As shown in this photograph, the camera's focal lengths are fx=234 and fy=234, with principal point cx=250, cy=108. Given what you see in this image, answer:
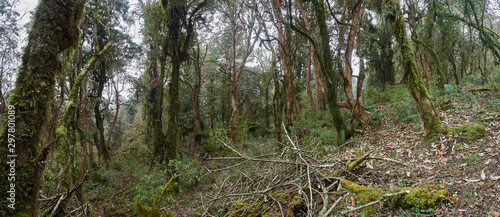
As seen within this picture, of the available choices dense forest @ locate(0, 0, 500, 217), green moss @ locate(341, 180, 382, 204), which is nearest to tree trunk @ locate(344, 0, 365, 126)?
dense forest @ locate(0, 0, 500, 217)

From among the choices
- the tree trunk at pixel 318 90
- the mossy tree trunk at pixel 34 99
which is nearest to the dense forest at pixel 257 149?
the mossy tree trunk at pixel 34 99

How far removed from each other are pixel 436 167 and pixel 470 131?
114 centimetres

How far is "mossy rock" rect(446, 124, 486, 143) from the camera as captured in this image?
12.2ft

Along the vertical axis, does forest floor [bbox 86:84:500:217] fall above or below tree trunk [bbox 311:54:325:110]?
below

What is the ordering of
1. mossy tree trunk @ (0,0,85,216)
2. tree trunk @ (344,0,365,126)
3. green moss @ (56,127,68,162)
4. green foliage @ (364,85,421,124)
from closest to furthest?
mossy tree trunk @ (0,0,85,216)
green moss @ (56,127,68,162)
green foliage @ (364,85,421,124)
tree trunk @ (344,0,365,126)

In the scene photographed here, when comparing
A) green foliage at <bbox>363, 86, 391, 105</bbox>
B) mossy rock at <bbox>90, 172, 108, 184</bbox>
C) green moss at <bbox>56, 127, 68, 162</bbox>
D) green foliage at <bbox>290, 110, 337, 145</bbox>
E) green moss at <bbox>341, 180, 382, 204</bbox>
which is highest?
green foliage at <bbox>363, 86, 391, 105</bbox>

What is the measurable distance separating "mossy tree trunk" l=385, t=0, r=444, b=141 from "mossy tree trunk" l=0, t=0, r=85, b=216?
5735 mm

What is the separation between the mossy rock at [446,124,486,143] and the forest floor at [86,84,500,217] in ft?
0.20

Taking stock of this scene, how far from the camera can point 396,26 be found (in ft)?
17.1

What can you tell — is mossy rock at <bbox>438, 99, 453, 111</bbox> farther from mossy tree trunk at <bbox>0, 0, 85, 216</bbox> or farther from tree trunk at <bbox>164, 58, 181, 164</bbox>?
mossy tree trunk at <bbox>0, 0, 85, 216</bbox>

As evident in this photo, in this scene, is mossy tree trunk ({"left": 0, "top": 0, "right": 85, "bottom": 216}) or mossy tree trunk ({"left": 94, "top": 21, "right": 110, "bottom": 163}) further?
mossy tree trunk ({"left": 94, "top": 21, "right": 110, "bottom": 163})

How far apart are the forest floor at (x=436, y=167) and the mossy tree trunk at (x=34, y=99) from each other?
2.40 m

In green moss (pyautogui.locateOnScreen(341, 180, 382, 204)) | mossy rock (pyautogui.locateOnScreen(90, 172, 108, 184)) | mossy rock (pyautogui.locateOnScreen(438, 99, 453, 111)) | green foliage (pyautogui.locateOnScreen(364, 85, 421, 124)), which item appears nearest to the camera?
green moss (pyautogui.locateOnScreen(341, 180, 382, 204))

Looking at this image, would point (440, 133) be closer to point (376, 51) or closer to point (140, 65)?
point (376, 51)
